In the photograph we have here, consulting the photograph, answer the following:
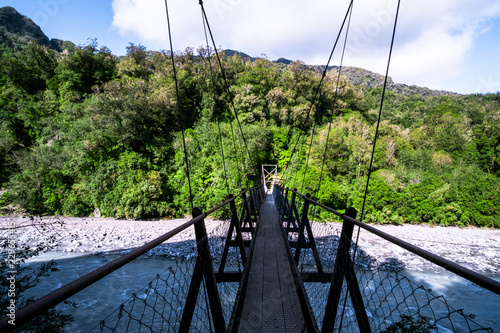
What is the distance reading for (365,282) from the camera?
7.09 meters

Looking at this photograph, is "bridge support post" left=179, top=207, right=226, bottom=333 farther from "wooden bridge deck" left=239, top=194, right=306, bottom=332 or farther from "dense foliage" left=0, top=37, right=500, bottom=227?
"dense foliage" left=0, top=37, right=500, bottom=227

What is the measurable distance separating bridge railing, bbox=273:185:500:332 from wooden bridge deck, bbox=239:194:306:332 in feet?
0.72

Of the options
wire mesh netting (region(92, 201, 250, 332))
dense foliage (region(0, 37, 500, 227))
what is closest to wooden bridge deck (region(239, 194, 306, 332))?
wire mesh netting (region(92, 201, 250, 332))

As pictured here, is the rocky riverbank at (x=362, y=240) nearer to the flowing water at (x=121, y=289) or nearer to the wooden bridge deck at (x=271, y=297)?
the flowing water at (x=121, y=289)

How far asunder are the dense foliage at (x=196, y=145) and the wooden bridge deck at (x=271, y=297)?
6.67 meters

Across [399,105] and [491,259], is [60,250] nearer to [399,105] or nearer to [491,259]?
[491,259]

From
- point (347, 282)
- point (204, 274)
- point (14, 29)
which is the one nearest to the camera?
point (347, 282)

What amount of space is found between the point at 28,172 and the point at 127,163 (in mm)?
5624

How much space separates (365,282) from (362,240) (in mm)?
2946

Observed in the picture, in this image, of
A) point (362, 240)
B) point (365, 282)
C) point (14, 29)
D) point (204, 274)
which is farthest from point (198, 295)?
point (14, 29)

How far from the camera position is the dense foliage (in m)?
13.5

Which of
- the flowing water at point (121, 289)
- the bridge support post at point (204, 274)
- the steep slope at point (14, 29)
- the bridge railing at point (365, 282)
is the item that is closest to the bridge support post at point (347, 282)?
the bridge railing at point (365, 282)

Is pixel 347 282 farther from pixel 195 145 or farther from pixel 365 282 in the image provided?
pixel 195 145

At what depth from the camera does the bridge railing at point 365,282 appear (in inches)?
38.0
